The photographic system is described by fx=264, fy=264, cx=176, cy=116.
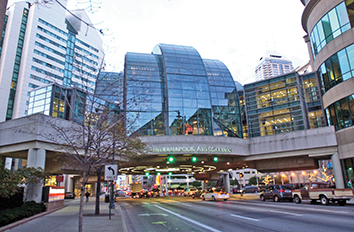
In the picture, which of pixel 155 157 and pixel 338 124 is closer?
pixel 338 124

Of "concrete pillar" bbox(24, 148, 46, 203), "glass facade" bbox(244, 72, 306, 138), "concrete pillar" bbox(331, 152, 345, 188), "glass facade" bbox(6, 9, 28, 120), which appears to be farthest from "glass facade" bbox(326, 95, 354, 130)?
"glass facade" bbox(6, 9, 28, 120)

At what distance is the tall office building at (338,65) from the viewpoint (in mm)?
26688

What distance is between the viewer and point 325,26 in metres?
30.2

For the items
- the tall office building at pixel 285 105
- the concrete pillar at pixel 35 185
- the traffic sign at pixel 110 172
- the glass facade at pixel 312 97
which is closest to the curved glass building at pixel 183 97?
the tall office building at pixel 285 105

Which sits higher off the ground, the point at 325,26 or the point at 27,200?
the point at 325,26

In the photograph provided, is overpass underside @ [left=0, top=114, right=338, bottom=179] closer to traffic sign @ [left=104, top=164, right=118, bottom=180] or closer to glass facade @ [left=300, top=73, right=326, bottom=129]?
traffic sign @ [left=104, top=164, right=118, bottom=180]

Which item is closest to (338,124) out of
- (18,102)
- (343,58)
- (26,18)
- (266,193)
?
(343,58)

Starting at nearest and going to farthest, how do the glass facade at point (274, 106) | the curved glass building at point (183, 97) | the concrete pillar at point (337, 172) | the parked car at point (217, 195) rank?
the concrete pillar at point (337, 172), the parked car at point (217, 195), the glass facade at point (274, 106), the curved glass building at point (183, 97)

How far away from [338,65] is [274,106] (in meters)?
28.4

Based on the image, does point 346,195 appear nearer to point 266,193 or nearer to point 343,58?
point 266,193

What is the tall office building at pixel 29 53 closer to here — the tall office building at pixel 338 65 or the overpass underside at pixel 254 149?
the overpass underside at pixel 254 149

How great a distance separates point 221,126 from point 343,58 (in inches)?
1298

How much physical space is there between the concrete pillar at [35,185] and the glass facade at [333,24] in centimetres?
3127

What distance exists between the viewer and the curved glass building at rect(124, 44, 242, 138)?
55438 millimetres
